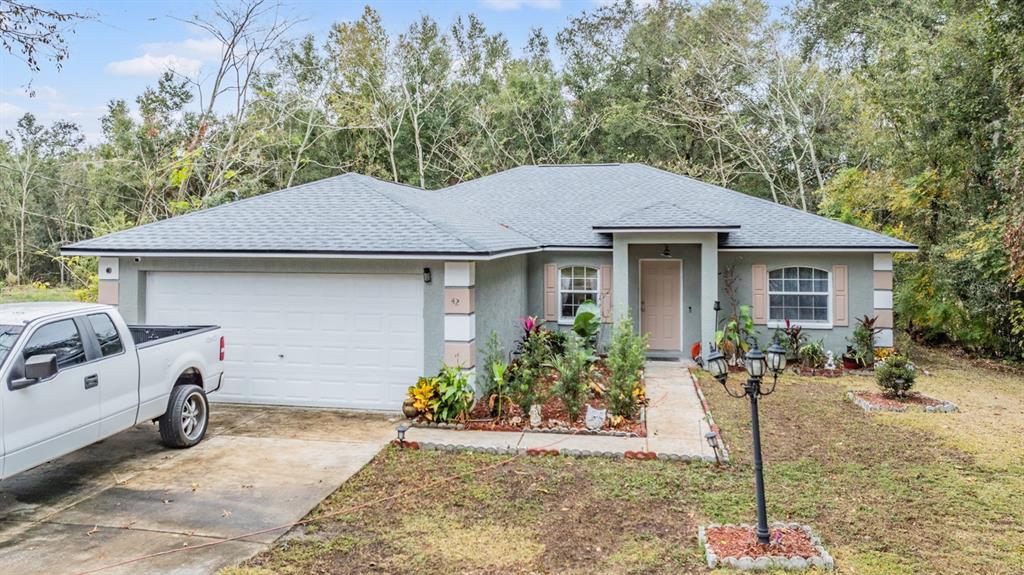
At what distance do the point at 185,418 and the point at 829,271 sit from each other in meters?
12.0

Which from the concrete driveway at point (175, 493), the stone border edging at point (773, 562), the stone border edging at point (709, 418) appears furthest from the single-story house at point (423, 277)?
the stone border edging at point (773, 562)

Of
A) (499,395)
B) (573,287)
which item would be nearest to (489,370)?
(499,395)

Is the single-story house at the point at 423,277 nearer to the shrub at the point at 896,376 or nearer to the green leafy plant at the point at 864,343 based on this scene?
the green leafy plant at the point at 864,343

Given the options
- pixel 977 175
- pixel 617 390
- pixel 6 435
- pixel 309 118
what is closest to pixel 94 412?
pixel 6 435

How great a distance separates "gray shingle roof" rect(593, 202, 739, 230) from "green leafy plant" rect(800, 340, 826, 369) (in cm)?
300

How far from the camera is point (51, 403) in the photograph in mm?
5203

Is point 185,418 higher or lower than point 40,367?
lower

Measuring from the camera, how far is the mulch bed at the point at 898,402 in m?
9.19

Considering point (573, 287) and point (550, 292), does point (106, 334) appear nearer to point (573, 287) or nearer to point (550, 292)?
point (550, 292)

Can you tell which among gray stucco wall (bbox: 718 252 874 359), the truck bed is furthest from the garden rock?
gray stucco wall (bbox: 718 252 874 359)

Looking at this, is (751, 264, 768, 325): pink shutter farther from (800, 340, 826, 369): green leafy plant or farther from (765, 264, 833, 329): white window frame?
(800, 340, 826, 369): green leafy plant

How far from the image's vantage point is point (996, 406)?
977cm

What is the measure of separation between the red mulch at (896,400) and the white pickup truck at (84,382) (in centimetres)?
945

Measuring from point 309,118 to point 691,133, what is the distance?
16419mm
